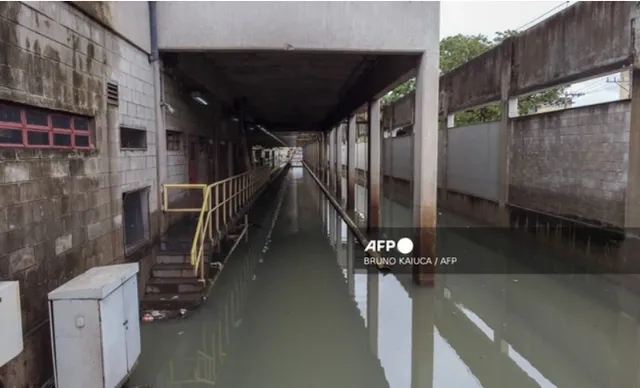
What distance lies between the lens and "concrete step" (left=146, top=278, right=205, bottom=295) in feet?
18.7

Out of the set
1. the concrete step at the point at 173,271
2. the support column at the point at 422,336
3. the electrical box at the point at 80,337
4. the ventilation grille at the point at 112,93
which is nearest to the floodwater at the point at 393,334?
the support column at the point at 422,336

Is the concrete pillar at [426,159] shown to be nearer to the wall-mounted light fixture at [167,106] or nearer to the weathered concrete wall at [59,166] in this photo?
the wall-mounted light fixture at [167,106]

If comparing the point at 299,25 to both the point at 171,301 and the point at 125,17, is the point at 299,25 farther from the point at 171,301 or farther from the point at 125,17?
the point at 171,301

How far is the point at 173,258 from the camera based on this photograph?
593 cm

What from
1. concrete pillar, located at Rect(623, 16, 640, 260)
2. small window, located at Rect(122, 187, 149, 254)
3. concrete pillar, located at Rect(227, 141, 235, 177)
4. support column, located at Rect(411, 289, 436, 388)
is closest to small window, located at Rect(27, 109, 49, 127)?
small window, located at Rect(122, 187, 149, 254)

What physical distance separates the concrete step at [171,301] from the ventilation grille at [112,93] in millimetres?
2439

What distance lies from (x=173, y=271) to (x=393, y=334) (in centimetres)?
298

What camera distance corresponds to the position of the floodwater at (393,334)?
419 cm

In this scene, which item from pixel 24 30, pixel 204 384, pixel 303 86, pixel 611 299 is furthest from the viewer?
pixel 303 86

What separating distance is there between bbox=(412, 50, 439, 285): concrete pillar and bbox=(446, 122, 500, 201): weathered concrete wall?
500 centimetres

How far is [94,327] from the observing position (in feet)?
10.5

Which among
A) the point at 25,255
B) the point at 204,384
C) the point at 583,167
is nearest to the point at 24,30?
the point at 25,255

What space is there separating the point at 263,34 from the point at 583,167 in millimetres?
5873

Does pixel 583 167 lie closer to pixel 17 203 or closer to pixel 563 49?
pixel 563 49
